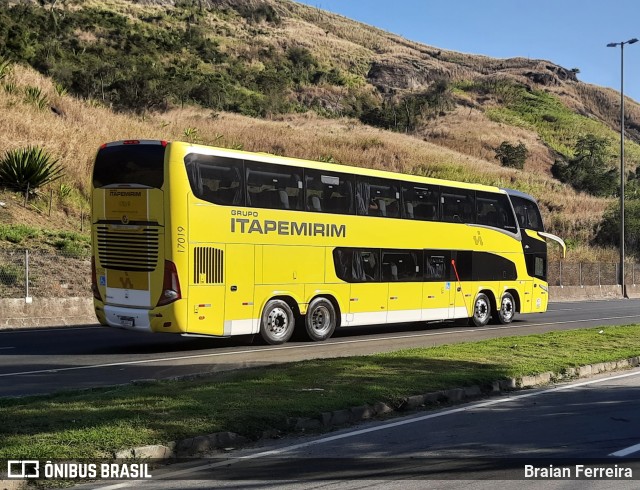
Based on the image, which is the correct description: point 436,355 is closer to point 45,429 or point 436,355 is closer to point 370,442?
point 370,442

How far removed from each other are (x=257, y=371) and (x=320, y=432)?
136 inches

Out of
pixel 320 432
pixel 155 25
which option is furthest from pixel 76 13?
pixel 320 432

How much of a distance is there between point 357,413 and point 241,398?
4.64ft

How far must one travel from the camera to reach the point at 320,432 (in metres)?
8.72

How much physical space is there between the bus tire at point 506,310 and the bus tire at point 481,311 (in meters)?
0.40

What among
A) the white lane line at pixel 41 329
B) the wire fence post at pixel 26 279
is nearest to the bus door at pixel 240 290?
the white lane line at pixel 41 329

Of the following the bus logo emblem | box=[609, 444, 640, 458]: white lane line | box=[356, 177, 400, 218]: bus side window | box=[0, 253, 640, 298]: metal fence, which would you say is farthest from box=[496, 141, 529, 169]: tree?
box=[609, 444, 640, 458]: white lane line

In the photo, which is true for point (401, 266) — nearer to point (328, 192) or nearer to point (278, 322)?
point (328, 192)

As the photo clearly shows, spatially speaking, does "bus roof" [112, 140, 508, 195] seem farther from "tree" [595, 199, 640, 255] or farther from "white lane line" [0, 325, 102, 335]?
"tree" [595, 199, 640, 255]

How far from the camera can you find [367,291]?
64.6 ft

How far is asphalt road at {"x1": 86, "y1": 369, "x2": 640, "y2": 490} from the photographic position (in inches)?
265

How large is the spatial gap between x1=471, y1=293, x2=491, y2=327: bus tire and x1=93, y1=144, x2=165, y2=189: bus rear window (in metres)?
11.6

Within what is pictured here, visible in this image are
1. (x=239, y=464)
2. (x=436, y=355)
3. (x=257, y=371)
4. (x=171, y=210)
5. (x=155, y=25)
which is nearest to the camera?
(x=239, y=464)

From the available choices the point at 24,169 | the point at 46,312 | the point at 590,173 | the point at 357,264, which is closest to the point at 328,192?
the point at 357,264
